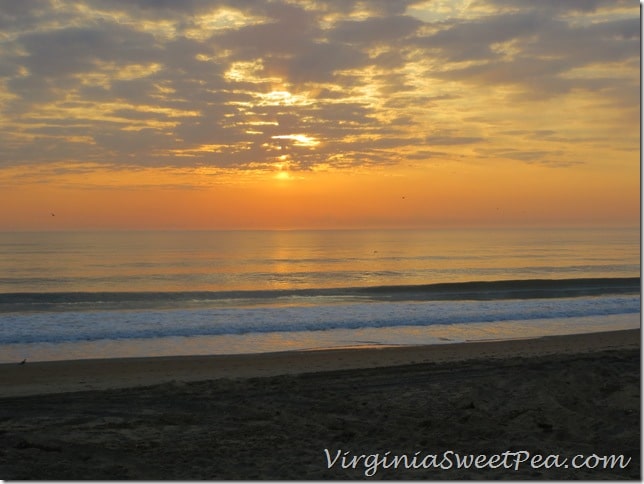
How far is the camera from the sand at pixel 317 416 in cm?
666

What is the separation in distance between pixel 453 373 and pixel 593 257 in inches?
2237

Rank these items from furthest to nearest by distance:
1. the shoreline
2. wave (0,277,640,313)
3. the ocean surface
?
wave (0,277,640,313), the ocean surface, the shoreline

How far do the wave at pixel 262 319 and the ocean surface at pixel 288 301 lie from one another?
4 cm

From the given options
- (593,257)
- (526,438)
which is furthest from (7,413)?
(593,257)

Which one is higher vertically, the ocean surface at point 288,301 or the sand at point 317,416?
the sand at point 317,416

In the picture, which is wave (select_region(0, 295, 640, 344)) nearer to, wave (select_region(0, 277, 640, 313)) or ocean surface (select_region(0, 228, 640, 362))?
ocean surface (select_region(0, 228, 640, 362))

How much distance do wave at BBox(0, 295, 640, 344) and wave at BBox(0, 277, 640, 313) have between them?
572 centimetres

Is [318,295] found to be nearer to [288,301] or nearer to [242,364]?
[288,301]

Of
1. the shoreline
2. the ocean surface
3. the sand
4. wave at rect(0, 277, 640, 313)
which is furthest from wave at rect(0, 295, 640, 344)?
wave at rect(0, 277, 640, 313)

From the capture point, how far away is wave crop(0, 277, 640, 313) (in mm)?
29156

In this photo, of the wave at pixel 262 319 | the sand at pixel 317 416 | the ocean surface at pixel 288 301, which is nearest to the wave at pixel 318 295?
the ocean surface at pixel 288 301

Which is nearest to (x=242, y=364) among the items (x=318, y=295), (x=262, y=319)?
(x=262, y=319)

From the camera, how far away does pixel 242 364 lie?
1363 cm

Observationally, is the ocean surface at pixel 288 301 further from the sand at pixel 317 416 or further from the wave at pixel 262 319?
the sand at pixel 317 416
